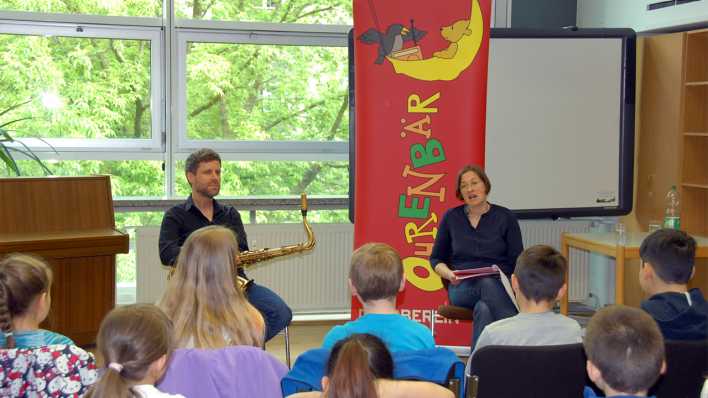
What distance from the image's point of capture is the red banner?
476 centimetres

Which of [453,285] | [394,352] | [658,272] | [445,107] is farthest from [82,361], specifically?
[445,107]

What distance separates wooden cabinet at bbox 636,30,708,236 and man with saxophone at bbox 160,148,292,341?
9.07 ft

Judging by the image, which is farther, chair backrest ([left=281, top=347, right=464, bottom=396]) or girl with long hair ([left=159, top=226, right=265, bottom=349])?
girl with long hair ([left=159, top=226, right=265, bottom=349])

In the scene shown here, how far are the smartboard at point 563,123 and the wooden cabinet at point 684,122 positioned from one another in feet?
0.59

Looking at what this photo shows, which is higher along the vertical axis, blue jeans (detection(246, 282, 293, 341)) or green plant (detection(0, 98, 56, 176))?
green plant (detection(0, 98, 56, 176))

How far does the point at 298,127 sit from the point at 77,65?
154 centimetres

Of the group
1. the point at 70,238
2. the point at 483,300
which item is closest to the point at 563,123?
the point at 483,300

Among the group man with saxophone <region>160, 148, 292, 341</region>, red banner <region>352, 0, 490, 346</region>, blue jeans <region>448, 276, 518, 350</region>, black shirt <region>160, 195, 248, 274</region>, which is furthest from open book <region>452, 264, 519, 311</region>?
black shirt <region>160, 195, 248, 274</region>

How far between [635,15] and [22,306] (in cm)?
463

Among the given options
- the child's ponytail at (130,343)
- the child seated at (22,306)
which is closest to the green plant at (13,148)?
the child seated at (22,306)

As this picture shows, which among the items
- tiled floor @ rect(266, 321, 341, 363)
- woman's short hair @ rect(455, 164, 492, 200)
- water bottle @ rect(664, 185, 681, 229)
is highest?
woman's short hair @ rect(455, 164, 492, 200)

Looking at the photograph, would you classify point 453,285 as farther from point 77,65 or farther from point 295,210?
point 77,65

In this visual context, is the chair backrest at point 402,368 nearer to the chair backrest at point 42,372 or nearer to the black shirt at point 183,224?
the chair backrest at point 42,372

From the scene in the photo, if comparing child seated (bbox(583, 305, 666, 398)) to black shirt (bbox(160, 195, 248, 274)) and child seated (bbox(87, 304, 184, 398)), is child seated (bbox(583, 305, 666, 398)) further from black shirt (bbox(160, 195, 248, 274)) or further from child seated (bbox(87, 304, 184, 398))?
black shirt (bbox(160, 195, 248, 274))
